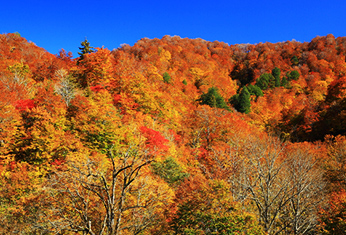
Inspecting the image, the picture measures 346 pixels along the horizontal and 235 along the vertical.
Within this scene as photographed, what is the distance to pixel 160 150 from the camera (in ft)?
66.9

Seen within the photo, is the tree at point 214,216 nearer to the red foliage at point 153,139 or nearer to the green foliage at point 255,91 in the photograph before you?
the red foliage at point 153,139

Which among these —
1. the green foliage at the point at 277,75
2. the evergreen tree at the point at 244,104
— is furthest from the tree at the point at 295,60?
the evergreen tree at the point at 244,104

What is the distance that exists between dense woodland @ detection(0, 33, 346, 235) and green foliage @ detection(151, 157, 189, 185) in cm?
13

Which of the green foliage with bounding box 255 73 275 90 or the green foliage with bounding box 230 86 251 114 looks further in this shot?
the green foliage with bounding box 255 73 275 90

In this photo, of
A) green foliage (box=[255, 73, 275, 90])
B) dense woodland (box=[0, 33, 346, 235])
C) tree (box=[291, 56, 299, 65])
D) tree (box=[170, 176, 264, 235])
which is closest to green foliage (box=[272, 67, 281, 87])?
dense woodland (box=[0, 33, 346, 235])

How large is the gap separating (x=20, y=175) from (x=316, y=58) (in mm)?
87385

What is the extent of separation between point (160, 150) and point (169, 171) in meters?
2.31

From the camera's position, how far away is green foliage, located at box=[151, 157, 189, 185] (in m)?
19.4

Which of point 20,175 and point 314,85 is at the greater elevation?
point 314,85

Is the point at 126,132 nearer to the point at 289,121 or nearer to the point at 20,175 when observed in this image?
the point at 20,175

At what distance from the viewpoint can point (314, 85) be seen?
192 ft

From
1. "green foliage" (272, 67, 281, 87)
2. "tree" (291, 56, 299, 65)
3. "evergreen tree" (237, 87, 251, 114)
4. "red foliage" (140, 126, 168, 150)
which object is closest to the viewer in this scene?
"red foliage" (140, 126, 168, 150)

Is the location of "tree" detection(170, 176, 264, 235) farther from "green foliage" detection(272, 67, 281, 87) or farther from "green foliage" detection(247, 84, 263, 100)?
"green foliage" detection(272, 67, 281, 87)

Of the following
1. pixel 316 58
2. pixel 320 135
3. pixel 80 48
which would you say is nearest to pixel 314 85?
pixel 316 58
